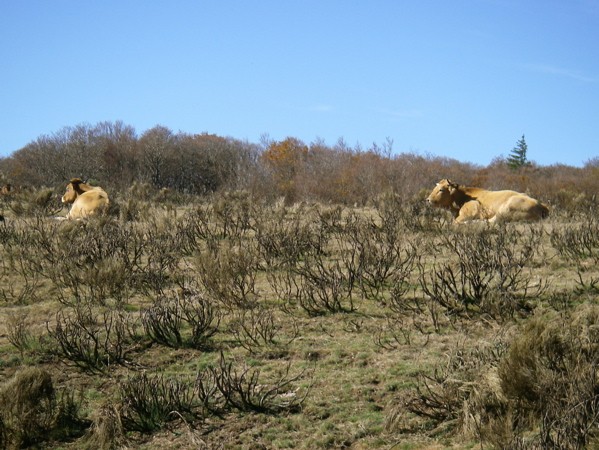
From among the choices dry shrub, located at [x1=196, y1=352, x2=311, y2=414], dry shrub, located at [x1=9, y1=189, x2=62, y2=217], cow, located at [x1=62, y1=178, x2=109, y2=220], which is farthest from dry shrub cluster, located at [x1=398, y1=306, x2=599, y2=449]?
dry shrub, located at [x1=9, y1=189, x2=62, y2=217]

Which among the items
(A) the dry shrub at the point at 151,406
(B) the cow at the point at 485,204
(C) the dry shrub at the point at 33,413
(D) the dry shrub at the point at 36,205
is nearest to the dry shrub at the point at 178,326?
(A) the dry shrub at the point at 151,406

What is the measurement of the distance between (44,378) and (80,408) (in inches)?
15.7

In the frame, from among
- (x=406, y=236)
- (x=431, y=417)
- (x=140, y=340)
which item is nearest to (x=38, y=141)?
(x=406, y=236)

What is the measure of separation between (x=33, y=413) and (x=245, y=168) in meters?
25.3

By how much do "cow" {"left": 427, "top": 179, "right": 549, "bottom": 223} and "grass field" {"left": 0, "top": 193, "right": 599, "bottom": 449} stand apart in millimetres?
2968

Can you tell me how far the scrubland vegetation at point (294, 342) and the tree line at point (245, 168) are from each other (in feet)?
47.0

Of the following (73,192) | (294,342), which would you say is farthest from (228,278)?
(73,192)

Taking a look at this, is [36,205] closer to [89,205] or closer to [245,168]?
[89,205]

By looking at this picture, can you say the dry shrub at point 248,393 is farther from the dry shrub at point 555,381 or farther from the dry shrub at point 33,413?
the dry shrub at point 555,381

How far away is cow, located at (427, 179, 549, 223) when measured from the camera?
45.8 ft

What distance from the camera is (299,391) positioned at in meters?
6.00

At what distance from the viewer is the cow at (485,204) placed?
1397cm

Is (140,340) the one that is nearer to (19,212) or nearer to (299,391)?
(299,391)

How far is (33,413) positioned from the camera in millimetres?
5598
